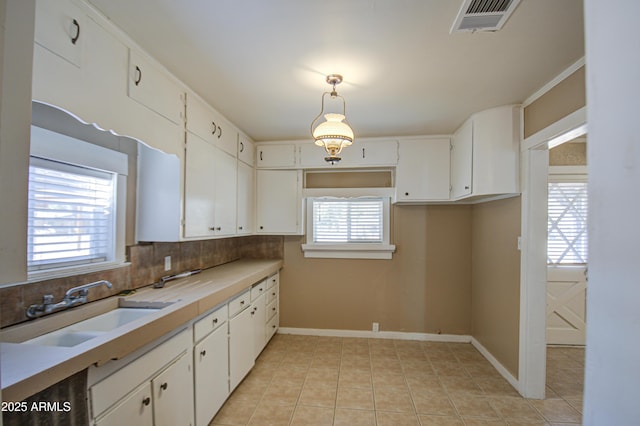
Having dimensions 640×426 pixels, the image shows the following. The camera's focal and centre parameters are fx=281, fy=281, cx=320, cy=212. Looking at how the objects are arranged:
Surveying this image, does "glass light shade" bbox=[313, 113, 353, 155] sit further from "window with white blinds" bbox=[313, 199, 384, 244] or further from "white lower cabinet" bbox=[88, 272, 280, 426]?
"window with white blinds" bbox=[313, 199, 384, 244]

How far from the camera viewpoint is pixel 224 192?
9.04 ft

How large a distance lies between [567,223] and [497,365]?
1926 millimetres

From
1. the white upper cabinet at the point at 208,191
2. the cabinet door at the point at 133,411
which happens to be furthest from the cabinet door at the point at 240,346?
the cabinet door at the point at 133,411

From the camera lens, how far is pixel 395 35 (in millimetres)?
1526

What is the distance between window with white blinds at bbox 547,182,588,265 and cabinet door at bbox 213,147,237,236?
12.0ft

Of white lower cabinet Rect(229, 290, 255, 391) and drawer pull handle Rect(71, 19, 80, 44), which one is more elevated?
drawer pull handle Rect(71, 19, 80, 44)

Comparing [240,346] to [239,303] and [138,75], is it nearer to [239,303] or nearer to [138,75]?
[239,303]

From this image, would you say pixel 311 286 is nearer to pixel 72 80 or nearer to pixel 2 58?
pixel 72 80

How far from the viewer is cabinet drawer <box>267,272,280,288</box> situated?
10.9 feet

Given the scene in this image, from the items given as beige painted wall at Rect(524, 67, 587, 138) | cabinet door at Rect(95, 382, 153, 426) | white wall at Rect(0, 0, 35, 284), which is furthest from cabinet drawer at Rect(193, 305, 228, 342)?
beige painted wall at Rect(524, 67, 587, 138)

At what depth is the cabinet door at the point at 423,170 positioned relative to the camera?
10.6 feet

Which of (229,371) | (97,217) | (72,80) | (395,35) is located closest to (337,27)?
(395,35)

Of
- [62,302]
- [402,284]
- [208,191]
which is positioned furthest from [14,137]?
[402,284]

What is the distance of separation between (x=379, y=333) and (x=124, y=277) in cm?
289
